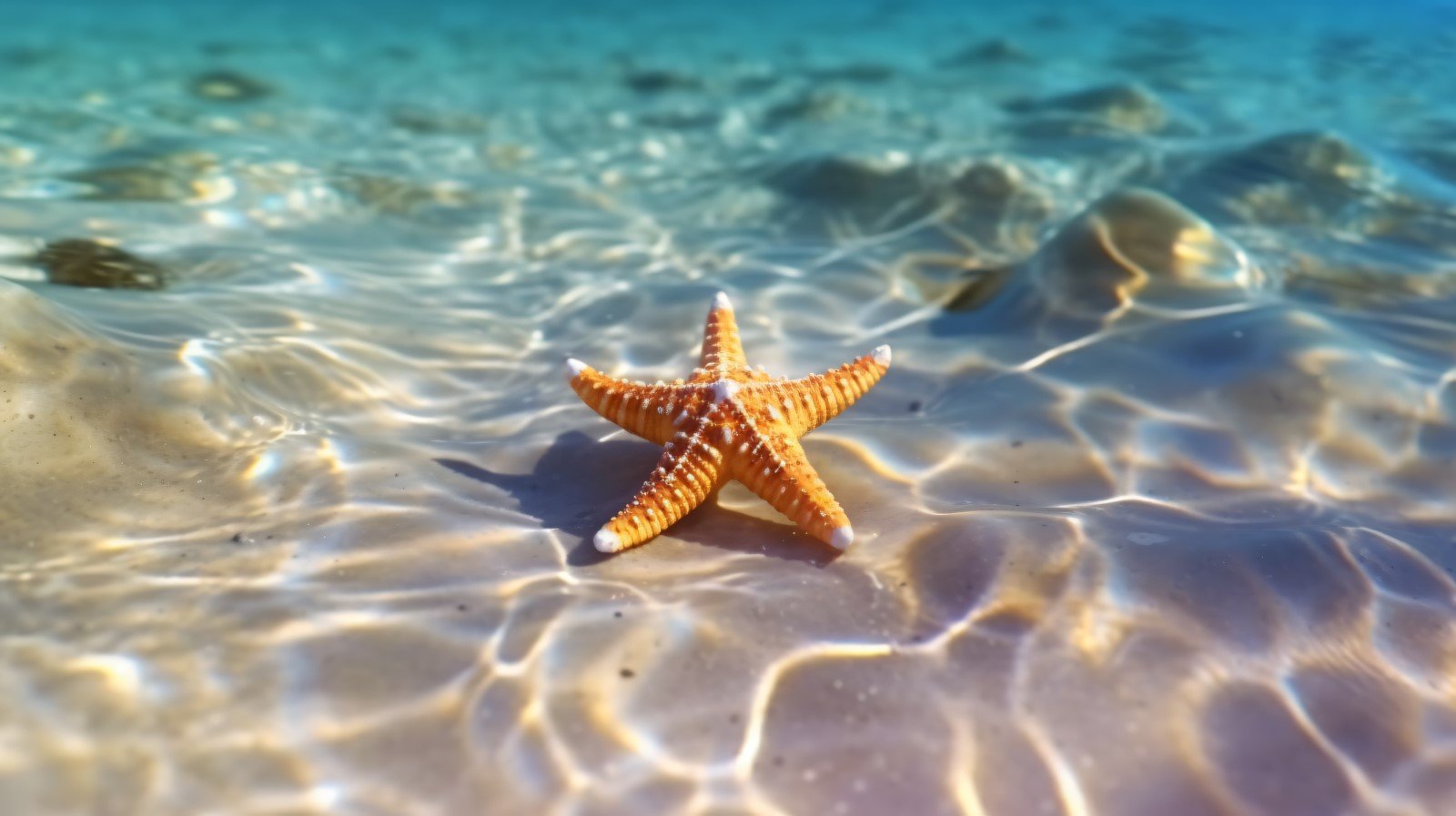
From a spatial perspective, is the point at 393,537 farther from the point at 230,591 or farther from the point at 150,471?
the point at 150,471

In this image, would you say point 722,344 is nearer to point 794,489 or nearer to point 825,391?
point 825,391

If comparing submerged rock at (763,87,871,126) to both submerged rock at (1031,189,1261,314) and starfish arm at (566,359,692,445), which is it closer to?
submerged rock at (1031,189,1261,314)

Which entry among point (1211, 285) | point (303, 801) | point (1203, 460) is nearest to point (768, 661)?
point (303, 801)

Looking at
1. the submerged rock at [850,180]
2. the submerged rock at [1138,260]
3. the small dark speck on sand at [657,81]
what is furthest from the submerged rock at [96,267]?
the small dark speck on sand at [657,81]

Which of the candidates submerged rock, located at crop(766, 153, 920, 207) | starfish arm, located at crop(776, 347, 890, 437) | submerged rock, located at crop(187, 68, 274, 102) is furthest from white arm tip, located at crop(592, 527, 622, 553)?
submerged rock, located at crop(187, 68, 274, 102)

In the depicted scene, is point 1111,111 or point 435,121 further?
point 435,121

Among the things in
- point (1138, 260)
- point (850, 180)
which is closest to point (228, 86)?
point (850, 180)

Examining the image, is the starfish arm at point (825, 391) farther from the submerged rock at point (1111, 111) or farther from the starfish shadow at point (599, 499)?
the submerged rock at point (1111, 111)
